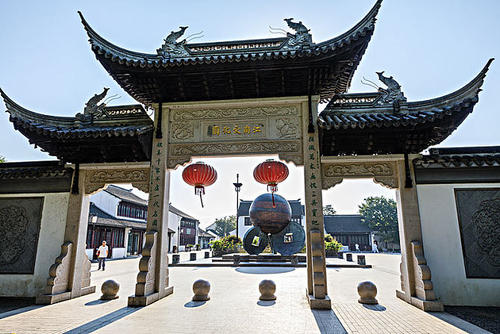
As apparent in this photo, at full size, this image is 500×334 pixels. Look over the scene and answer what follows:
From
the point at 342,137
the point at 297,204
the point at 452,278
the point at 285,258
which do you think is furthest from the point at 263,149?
the point at 297,204

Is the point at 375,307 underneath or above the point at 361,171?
underneath

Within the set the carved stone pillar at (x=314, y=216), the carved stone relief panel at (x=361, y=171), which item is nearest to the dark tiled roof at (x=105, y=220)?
the carved stone pillar at (x=314, y=216)

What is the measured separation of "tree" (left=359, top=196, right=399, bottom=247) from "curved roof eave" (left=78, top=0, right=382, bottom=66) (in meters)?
40.3

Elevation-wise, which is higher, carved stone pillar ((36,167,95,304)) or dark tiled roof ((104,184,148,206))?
dark tiled roof ((104,184,148,206))

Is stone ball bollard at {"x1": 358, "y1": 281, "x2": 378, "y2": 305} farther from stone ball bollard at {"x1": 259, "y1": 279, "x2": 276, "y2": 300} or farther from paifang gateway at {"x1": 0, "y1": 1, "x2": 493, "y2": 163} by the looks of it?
paifang gateway at {"x1": 0, "y1": 1, "x2": 493, "y2": 163}

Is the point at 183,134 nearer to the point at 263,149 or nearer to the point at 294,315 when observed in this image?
the point at 263,149

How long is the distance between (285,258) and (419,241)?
1132 cm

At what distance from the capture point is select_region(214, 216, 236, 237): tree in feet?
230

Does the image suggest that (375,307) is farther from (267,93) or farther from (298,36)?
(298,36)

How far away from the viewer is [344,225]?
141ft

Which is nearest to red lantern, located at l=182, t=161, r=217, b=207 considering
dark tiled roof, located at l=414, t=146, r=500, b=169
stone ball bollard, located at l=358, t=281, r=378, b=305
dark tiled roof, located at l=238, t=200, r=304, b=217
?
stone ball bollard, located at l=358, t=281, r=378, b=305

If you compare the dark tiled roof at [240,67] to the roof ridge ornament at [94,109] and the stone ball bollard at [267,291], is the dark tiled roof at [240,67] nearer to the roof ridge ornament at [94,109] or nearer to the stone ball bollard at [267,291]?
the roof ridge ornament at [94,109]

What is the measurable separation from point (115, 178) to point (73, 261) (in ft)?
7.37

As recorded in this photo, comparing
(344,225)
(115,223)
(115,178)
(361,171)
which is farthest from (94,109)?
(344,225)
